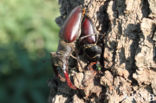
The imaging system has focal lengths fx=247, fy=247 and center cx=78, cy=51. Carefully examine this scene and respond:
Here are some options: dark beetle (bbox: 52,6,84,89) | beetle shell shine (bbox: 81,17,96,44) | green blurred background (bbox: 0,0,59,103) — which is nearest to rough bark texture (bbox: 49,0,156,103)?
beetle shell shine (bbox: 81,17,96,44)

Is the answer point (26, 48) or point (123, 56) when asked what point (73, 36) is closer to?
point (123, 56)

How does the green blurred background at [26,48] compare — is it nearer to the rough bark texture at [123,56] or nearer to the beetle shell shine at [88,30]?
the beetle shell shine at [88,30]

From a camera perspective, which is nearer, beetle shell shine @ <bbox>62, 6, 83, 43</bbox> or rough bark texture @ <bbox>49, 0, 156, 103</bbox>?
rough bark texture @ <bbox>49, 0, 156, 103</bbox>

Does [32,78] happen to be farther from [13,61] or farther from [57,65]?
[57,65]

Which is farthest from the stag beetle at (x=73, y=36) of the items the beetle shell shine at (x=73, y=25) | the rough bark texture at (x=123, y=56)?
the rough bark texture at (x=123, y=56)

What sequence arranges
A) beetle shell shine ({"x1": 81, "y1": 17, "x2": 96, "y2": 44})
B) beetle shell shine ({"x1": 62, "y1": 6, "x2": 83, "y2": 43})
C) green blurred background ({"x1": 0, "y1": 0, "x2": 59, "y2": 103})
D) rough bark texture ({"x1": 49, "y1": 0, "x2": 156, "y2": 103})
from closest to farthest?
rough bark texture ({"x1": 49, "y1": 0, "x2": 156, "y2": 103}) < beetle shell shine ({"x1": 81, "y1": 17, "x2": 96, "y2": 44}) < beetle shell shine ({"x1": 62, "y1": 6, "x2": 83, "y2": 43}) < green blurred background ({"x1": 0, "y1": 0, "x2": 59, "y2": 103})

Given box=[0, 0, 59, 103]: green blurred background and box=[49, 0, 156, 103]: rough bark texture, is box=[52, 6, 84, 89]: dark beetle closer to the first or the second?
box=[49, 0, 156, 103]: rough bark texture

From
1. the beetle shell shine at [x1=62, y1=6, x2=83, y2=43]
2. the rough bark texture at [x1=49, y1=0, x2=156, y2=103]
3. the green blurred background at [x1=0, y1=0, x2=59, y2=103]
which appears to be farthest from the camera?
the green blurred background at [x1=0, y1=0, x2=59, y2=103]
